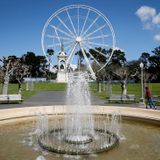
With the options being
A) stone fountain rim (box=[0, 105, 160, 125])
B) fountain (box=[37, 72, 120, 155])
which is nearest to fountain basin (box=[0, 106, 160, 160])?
stone fountain rim (box=[0, 105, 160, 125])

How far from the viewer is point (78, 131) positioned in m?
11.4

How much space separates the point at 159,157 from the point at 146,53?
101m

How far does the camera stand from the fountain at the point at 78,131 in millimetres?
9531

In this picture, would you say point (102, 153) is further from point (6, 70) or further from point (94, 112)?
→ point (6, 70)

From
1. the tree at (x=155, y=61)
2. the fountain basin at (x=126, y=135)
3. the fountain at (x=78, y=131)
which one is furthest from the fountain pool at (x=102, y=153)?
the tree at (x=155, y=61)

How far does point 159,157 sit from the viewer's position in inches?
331

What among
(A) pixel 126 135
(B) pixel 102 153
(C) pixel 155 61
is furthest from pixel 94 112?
(C) pixel 155 61

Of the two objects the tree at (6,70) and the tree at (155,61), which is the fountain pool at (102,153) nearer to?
the tree at (6,70)

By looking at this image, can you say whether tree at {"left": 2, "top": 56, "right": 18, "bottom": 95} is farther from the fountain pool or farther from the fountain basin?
the fountain pool

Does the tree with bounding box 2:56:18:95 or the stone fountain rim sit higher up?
the tree with bounding box 2:56:18:95

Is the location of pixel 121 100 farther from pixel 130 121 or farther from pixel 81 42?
pixel 81 42

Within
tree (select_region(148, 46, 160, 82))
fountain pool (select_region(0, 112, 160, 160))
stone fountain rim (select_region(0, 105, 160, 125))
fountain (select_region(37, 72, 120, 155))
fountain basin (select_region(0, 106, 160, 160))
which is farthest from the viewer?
tree (select_region(148, 46, 160, 82))

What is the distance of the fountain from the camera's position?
31.3ft

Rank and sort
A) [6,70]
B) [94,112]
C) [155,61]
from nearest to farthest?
1. [94,112]
2. [6,70]
3. [155,61]
